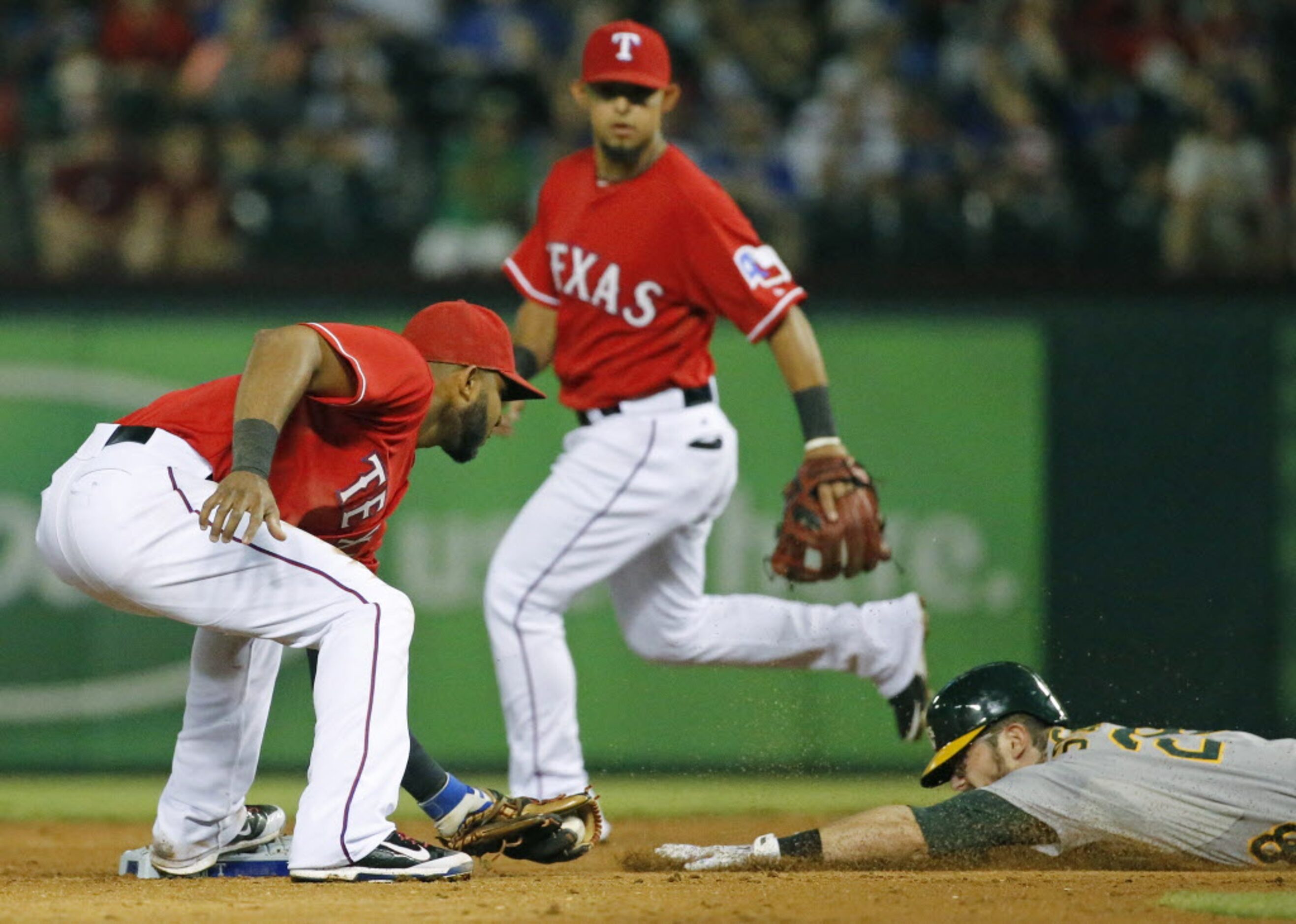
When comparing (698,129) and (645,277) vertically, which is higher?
(698,129)

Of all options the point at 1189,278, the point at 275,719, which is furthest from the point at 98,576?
the point at 1189,278

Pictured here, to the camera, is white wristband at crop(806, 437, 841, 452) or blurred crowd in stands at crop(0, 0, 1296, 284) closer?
white wristband at crop(806, 437, 841, 452)

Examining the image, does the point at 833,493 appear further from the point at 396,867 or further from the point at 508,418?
the point at 396,867

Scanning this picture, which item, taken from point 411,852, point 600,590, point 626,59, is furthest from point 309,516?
point 600,590

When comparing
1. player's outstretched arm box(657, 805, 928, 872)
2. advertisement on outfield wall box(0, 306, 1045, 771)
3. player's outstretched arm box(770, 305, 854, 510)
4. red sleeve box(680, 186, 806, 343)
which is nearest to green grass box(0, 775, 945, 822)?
advertisement on outfield wall box(0, 306, 1045, 771)

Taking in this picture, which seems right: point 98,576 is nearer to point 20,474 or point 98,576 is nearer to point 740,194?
point 20,474

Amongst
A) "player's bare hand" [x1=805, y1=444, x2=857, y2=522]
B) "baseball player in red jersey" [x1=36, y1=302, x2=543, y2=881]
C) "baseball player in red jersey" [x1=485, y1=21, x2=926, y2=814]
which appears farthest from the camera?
"baseball player in red jersey" [x1=485, y1=21, x2=926, y2=814]

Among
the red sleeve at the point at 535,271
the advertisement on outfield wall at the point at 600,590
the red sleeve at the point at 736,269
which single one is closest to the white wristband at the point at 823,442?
the red sleeve at the point at 736,269

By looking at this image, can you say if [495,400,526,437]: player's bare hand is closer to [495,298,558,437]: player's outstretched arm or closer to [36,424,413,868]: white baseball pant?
[495,298,558,437]: player's outstretched arm
